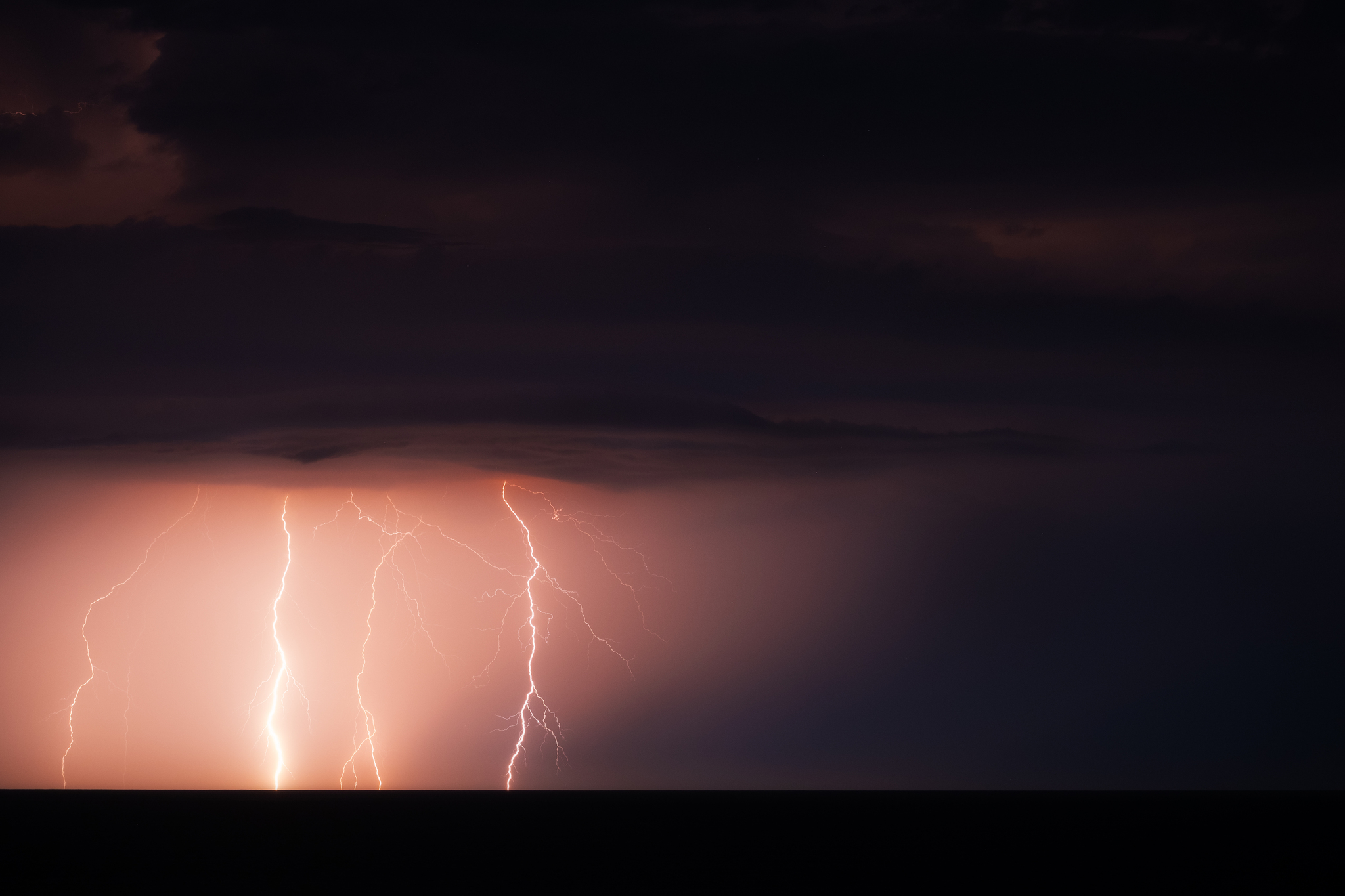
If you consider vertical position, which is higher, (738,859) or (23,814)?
(23,814)

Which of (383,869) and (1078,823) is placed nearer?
(383,869)

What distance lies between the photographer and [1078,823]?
35.0 ft

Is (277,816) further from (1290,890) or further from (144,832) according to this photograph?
(1290,890)

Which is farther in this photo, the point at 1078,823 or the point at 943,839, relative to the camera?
the point at 1078,823

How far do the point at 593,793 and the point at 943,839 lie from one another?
4602mm

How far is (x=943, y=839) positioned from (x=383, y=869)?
481 cm

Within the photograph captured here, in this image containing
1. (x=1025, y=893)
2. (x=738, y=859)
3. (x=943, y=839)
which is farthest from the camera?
(x=943, y=839)

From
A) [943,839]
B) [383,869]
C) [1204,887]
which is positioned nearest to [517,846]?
[383,869]

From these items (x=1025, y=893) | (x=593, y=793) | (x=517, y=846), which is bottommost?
(x=1025, y=893)

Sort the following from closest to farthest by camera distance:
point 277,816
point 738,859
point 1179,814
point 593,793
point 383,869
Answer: point 383,869 → point 738,859 → point 277,816 → point 1179,814 → point 593,793

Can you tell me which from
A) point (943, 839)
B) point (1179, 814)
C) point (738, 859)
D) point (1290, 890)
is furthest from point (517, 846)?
point (1179, 814)

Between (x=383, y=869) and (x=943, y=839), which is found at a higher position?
(x=943, y=839)

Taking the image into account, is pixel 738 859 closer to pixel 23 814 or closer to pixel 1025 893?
pixel 1025 893

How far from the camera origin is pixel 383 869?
8047 millimetres
